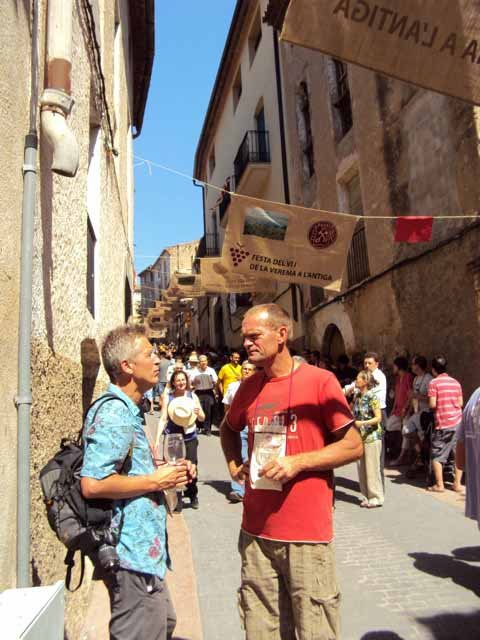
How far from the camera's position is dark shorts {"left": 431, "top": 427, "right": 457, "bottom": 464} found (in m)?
7.30

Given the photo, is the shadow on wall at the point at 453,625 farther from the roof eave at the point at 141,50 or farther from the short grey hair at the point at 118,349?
the roof eave at the point at 141,50

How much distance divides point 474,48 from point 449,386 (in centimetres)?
501

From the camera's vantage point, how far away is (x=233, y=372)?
10.2 metres

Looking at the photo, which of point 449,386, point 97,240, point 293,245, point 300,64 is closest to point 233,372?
point 293,245

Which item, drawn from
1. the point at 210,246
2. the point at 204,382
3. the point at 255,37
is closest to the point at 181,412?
the point at 204,382

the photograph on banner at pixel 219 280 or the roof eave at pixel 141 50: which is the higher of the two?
the roof eave at pixel 141 50

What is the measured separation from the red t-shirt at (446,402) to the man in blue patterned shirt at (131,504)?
5568 mm

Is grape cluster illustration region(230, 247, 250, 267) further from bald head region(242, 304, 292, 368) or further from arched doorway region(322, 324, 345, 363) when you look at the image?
arched doorway region(322, 324, 345, 363)

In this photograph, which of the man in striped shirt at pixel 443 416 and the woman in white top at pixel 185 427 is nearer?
the woman in white top at pixel 185 427

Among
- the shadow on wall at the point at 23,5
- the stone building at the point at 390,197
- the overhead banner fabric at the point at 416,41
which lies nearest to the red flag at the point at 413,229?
the stone building at the point at 390,197

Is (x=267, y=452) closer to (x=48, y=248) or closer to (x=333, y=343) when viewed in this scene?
(x=48, y=248)

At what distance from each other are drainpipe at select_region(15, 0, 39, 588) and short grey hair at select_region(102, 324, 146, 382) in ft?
1.09

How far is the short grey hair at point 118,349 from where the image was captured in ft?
8.23

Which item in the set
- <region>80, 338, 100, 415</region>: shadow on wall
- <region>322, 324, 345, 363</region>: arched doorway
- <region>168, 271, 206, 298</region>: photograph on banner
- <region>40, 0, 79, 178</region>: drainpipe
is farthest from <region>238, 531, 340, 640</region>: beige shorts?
<region>168, 271, 206, 298</region>: photograph on banner
